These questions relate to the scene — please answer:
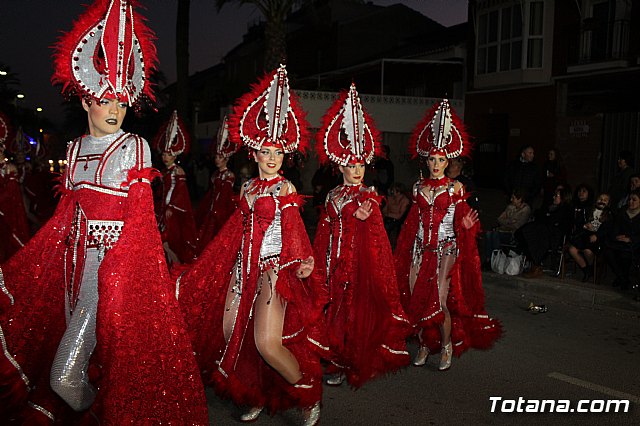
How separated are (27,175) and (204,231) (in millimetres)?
4816

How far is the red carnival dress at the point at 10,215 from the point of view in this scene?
7723 mm

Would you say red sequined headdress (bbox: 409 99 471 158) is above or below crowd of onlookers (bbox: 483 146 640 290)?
above

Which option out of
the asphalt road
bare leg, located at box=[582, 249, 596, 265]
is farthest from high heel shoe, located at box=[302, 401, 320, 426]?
bare leg, located at box=[582, 249, 596, 265]

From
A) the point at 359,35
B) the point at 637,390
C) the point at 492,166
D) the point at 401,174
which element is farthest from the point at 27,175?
the point at 359,35

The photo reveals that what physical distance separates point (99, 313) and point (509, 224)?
785 centimetres

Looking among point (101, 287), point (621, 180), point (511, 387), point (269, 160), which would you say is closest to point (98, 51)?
point (269, 160)

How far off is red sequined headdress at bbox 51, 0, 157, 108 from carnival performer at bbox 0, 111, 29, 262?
15.5ft

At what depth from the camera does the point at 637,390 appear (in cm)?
503

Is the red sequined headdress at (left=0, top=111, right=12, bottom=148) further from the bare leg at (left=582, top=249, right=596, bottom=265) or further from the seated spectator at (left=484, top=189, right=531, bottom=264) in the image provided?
the bare leg at (left=582, top=249, right=596, bottom=265)

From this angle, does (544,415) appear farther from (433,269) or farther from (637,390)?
(433,269)

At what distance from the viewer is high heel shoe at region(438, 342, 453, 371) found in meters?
5.48

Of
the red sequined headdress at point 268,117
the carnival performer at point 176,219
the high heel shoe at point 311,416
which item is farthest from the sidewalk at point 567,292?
the red sequined headdress at point 268,117

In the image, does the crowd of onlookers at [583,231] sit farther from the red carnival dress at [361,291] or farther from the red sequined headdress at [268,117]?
the red sequined headdress at [268,117]

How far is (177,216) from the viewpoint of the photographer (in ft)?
28.3
